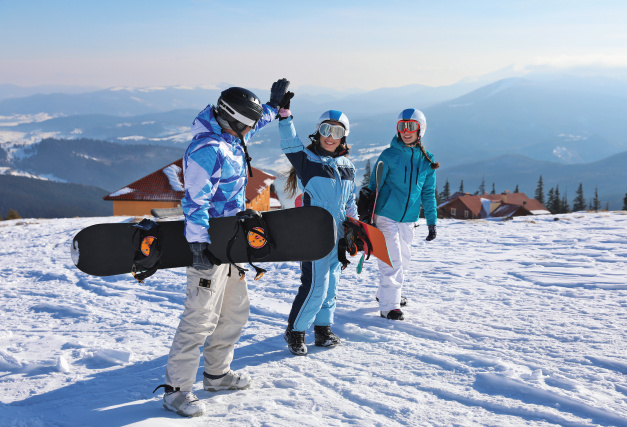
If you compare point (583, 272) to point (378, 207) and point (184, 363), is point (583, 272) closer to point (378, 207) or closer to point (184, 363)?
point (378, 207)

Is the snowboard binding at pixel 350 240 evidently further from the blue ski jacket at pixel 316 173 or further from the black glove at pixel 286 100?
the black glove at pixel 286 100

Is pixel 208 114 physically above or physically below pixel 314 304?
above

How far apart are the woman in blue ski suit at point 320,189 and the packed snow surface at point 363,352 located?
315mm

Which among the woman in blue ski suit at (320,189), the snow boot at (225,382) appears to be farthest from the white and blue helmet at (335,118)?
the snow boot at (225,382)

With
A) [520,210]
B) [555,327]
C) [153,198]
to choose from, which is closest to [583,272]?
[555,327]

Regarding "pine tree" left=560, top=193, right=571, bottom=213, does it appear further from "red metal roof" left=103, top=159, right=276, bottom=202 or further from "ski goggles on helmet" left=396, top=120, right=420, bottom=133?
"ski goggles on helmet" left=396, top=120, right=420, bottom=133

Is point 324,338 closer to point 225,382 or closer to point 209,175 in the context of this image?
point 225,382

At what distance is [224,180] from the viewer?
3.09 metres

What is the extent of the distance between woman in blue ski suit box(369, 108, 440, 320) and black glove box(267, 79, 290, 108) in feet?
5.20

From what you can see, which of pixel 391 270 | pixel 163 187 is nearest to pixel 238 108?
pixel 391 270

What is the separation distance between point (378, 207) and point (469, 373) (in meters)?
2.11

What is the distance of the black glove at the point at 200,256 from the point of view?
2.86m

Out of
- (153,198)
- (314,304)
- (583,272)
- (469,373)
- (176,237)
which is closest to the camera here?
(176,237)

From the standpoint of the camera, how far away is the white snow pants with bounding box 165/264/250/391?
2.98 m
